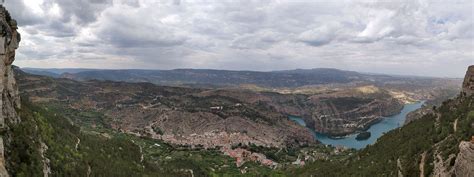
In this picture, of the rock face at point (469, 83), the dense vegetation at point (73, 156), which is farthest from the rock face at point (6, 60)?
the rock face at point (469, 83)

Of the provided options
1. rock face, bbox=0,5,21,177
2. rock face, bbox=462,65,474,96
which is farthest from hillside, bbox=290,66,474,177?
rock face, bbox=0,5,21,177

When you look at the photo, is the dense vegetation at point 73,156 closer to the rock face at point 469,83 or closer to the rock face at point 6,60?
the rock face at point 6,60

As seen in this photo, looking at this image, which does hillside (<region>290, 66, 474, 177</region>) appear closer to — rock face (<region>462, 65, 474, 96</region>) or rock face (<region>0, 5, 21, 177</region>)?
rock face (<region>462, 65, 474, 96</region>)

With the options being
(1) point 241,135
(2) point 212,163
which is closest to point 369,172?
(2) point 212,163

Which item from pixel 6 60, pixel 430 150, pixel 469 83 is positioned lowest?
pixel 430 150

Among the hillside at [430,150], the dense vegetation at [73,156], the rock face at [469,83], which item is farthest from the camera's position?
the rock face at [469,83]

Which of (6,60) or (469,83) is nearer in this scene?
Answer: (6,60)

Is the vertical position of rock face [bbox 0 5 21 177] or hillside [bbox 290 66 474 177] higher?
rock face [bbox 0 5 21 177]

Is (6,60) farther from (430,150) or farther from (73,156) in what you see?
(430,150)

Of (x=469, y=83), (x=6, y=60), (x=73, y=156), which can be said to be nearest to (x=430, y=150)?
(x=469, y=83)

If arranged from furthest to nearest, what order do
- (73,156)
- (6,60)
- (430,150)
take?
(73,156) < (430,150) < (6,60)

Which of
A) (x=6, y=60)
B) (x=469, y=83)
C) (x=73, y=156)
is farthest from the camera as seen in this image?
(x=469, y=83)

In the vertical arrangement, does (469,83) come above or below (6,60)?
below
